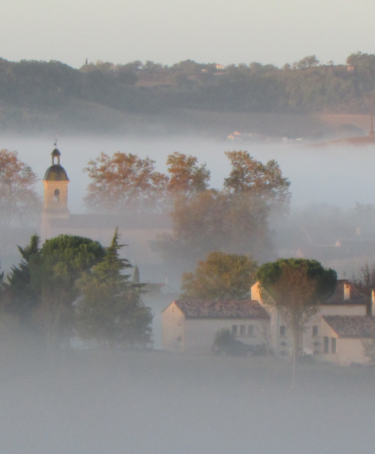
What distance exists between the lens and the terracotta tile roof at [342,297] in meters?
56.0

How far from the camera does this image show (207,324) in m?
54.2

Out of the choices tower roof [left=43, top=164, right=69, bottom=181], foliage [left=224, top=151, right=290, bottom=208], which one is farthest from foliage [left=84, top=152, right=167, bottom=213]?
tower roof [left=43, top=164, right=69, bottom=181]

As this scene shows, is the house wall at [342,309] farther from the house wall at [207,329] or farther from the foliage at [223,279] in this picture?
the foliage at [223,279]

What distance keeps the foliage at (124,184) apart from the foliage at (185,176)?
12.0ft

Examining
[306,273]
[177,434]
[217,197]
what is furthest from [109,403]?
[217,197]

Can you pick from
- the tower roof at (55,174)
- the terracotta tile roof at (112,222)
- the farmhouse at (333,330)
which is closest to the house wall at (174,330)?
the farmhouse at (333,330)

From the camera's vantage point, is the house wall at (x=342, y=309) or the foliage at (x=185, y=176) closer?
the house wall at (x=342, y=309)

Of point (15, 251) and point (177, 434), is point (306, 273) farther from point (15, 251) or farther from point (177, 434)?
point (15, 251)

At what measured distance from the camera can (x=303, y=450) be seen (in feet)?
155

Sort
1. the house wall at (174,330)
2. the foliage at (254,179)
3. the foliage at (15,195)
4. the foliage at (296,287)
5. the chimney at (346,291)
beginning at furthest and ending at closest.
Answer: the foliage at (15,195)
the foliage at (254,179)
the chimney at (346,291)
the house wall at (174,330)
the foliage at (296,287)

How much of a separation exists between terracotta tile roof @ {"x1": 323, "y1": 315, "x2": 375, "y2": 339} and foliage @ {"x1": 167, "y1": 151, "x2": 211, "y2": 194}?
51.6 metres

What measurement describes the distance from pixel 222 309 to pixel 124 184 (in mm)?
57869

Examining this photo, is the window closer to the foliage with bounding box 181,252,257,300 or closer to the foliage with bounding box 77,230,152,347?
the foliage with bounding box 181,252,257,300

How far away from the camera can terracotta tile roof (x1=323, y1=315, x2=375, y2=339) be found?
52.4 m
